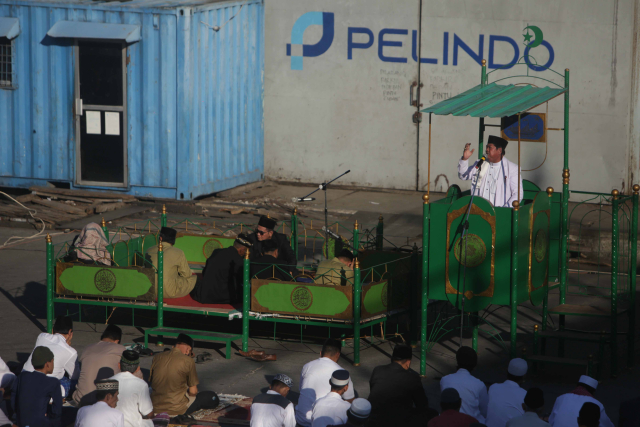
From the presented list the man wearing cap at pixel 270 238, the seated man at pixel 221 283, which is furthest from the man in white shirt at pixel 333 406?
the man wearing cap at pixel 270 238

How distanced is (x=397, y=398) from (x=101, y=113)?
11.2m

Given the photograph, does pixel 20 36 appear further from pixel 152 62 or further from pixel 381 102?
pixel 381 102

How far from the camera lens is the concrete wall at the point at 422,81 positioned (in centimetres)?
1688

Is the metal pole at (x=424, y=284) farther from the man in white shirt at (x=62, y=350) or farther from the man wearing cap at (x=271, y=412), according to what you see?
the man in white shirt at (x=62, y=350)

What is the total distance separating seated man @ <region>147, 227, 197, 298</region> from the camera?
10461 millimetres

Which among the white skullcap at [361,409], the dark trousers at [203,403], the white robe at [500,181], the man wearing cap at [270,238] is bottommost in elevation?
the dark trousers at [203,403]

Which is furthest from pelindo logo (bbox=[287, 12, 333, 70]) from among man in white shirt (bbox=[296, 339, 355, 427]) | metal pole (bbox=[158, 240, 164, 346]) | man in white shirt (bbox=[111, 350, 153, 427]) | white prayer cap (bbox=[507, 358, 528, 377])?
white prayer cap (bbox=[507, 358, 528, 377])

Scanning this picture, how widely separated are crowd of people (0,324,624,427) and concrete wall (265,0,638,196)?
32.8ft

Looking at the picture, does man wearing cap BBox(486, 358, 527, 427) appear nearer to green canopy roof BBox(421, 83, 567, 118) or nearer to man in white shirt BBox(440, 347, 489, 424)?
man in white shirt BBox(440, 347, 489, 424)

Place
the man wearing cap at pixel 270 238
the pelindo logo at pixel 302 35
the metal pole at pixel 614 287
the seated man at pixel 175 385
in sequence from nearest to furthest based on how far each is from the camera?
the seated man at pixel 175 385
the metal pole at pixel 614 287
the man wearing cap at pixel 270 238
the pelindo logo at pixel 302 35

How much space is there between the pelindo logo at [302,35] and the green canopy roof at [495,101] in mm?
8390

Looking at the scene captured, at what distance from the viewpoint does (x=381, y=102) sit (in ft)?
60.1

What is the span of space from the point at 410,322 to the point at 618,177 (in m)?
8.08

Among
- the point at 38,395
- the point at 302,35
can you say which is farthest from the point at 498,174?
the point at 302,35
